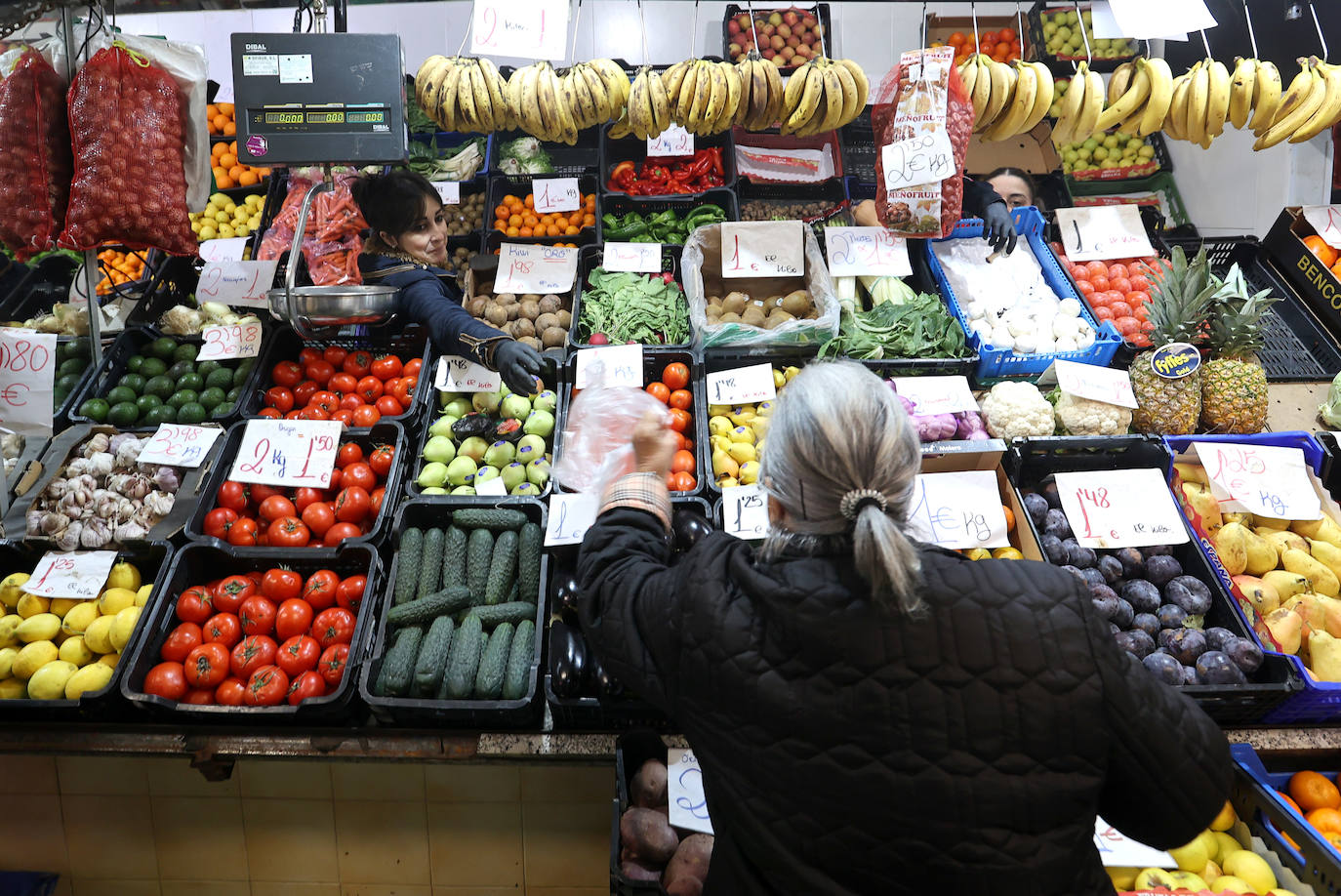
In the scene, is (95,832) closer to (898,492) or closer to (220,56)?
(898,492)

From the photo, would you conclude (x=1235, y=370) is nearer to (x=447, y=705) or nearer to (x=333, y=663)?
(x=447, y=705)

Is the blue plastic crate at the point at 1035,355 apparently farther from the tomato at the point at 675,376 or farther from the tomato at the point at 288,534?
the tomato at the point at 288,534

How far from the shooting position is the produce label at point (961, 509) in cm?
253


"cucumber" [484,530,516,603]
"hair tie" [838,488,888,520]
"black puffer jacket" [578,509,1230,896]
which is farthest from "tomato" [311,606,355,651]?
"hair tie" [838,488,888,520]

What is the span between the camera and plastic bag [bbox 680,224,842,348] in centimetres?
313

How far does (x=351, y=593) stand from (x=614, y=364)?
4.23 feet

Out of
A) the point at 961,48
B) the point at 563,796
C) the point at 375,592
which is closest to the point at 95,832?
the point at 375,592

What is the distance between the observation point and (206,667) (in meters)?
2.34

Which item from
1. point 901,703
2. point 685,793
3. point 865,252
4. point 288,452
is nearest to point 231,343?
point 288,452

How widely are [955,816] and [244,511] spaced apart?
259 centimetres

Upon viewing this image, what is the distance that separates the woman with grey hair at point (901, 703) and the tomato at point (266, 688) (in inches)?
61.1

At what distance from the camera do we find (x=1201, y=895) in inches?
74.6

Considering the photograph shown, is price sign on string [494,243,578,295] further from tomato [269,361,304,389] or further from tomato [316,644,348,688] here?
tomato [316,644,348,688]

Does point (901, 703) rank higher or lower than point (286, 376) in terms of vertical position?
lower
